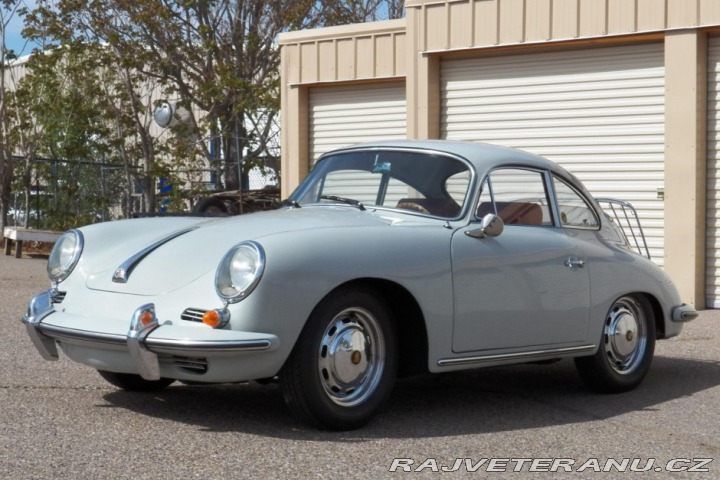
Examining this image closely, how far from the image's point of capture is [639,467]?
192 inches

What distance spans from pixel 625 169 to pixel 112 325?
8.25 metres

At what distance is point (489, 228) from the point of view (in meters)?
5.88

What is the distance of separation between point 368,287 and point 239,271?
65 cm

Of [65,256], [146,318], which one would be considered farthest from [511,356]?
[65,256]

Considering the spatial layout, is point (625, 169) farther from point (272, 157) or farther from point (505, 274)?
point (272, 157)

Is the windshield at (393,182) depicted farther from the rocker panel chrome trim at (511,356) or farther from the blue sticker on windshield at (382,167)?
the rocker panel chrome trim at (511,356)

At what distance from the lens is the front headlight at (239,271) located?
5.02 metres

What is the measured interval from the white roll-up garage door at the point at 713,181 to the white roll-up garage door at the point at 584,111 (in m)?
0.49

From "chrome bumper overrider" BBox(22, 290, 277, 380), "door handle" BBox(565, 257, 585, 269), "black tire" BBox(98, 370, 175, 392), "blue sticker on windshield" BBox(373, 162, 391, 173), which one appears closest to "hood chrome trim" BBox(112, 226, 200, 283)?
"chrome bumper overrider" BBox(22, 290, 277, 380)

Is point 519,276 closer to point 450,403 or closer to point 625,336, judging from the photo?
point 450,403

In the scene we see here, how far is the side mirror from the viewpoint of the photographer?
5875 millimetres

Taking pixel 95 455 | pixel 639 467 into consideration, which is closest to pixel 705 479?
pixel 639 467

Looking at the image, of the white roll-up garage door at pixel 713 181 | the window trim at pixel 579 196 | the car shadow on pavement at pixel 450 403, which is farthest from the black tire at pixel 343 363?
the white roll-up garage door at pixel 713 181

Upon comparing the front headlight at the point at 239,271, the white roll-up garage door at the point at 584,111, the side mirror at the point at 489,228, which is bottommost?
the front headlight at the point at 239,271
